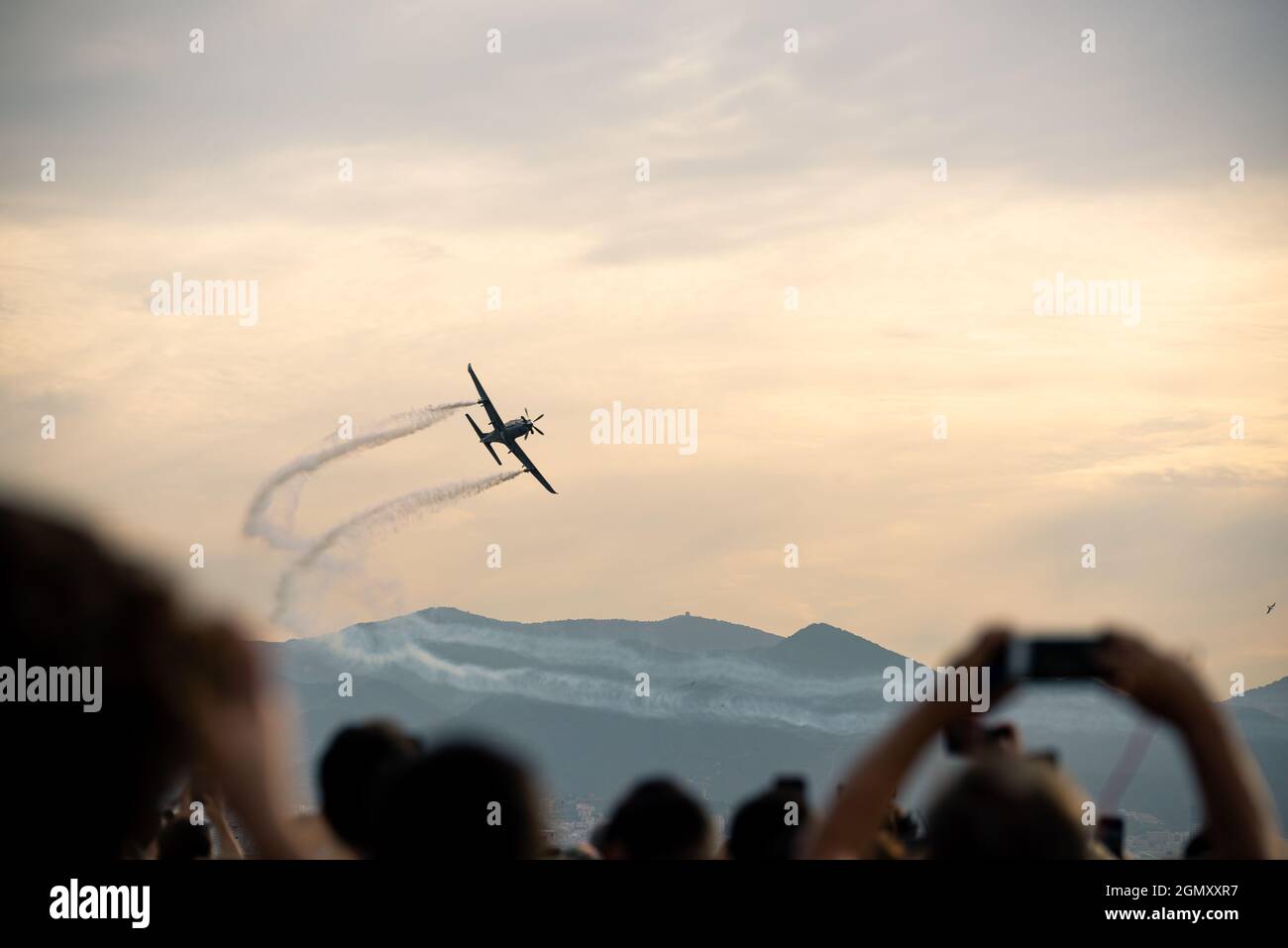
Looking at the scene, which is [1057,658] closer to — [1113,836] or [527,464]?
[1113,836]

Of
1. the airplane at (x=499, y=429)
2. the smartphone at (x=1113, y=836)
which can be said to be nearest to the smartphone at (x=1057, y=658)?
the smartphone at (x=1113, y=836)

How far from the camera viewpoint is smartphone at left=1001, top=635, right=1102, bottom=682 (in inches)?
229

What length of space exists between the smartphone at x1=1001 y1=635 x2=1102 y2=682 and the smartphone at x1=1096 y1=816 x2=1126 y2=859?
5623mm

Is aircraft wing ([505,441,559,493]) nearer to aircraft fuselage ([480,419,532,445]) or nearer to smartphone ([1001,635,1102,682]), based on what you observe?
aircraft fuselage ([480,419,532,445])

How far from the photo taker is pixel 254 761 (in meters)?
5.07

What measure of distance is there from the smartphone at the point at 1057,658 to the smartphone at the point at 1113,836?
562 centimetres

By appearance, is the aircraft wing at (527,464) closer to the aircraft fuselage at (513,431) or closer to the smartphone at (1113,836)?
the aircraft fuselage at (513,431)

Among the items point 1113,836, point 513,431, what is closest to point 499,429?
point 513,431

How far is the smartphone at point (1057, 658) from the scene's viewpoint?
5812 mm

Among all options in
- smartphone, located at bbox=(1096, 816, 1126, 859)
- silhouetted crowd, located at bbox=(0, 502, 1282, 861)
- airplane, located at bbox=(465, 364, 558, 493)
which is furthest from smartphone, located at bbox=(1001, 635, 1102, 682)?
airplane, located at bbox=(465, 364, 558, 493)

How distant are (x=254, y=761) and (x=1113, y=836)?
27.5 ft

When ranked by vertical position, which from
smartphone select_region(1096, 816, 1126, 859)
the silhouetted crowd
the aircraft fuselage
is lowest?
smartphone select_region(1096, 816, 1126, 859)
